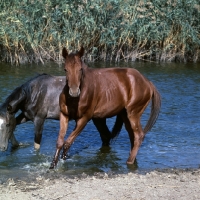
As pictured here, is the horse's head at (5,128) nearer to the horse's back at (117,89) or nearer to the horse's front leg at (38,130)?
the horse's front leg at (38,130)

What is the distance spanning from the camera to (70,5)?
17484 millimetres

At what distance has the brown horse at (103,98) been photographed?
7707 mm

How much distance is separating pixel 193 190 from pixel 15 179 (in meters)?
2.45

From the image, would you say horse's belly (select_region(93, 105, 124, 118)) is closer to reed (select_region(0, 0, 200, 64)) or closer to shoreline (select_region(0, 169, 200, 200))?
shoreline (select_region(0, 169, 200, 200))

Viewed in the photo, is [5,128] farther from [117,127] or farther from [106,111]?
[117,127]

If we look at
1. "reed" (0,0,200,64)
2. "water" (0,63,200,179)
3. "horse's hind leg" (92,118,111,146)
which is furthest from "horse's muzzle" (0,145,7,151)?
"reed" (0,0,200,64)

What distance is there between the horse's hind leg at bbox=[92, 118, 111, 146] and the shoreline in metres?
2.09

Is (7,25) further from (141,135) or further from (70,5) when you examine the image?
(141,135)

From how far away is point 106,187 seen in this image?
253 inches

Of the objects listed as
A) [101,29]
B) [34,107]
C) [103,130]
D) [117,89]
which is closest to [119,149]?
[103,130]

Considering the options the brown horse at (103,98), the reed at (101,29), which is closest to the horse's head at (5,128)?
the brown horse at (103,98)

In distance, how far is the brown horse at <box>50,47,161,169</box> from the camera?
7707mm

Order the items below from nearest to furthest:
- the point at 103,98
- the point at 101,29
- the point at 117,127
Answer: the point at 103,98
the point at 117,127
the point at 101,29

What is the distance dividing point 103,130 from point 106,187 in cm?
307
